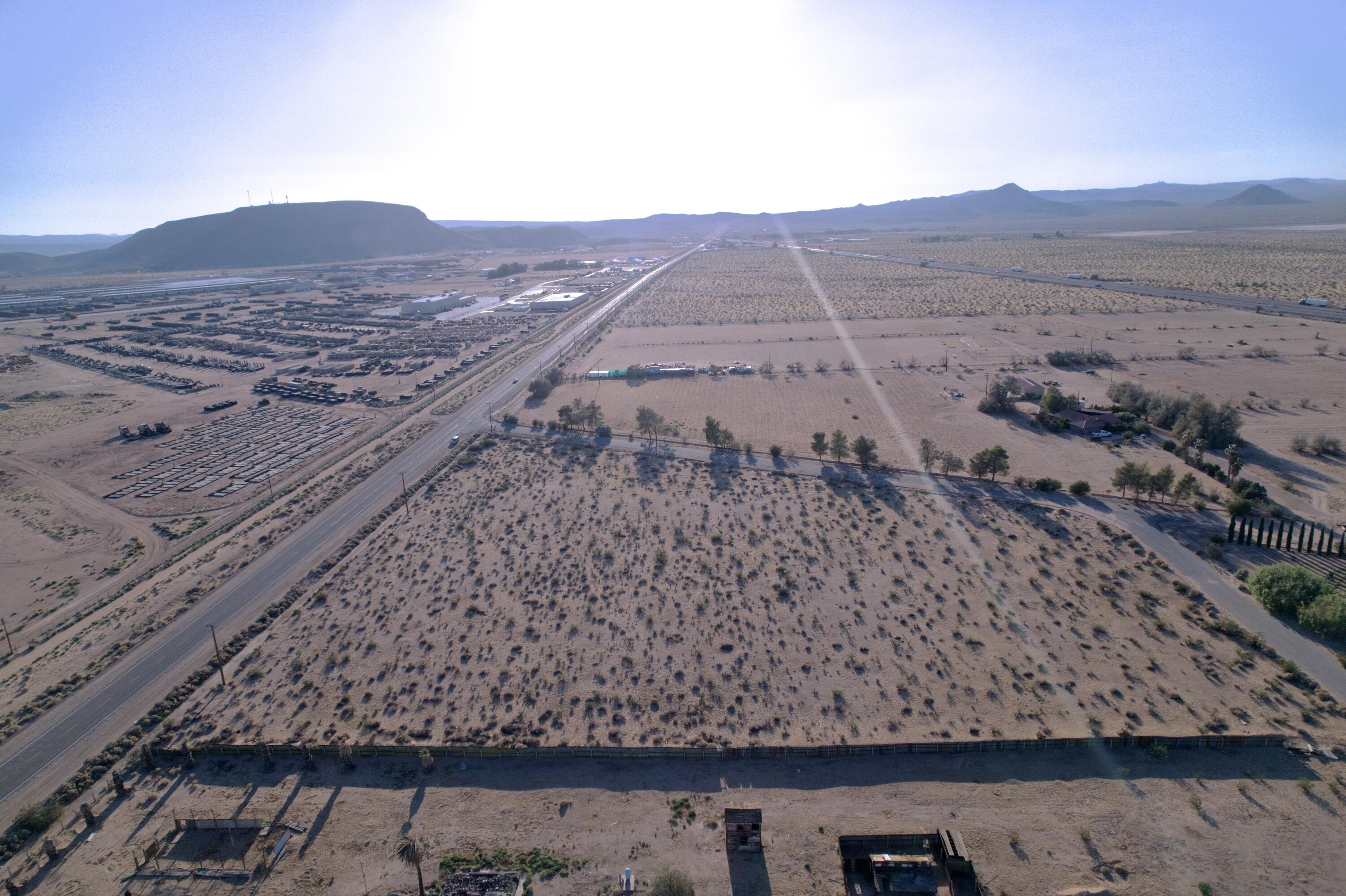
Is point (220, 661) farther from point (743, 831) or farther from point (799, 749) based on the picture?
point (799, 749)

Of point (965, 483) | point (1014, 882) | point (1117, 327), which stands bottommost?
point (1014, 882)

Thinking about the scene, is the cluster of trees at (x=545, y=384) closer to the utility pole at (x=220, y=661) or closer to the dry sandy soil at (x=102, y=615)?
the dry sandy soil at (x=102, y=615)

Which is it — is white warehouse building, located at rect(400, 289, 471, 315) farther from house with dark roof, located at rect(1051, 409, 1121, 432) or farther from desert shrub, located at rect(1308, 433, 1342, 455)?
desert shrub, located at rect(1308, 433, 1342, 455)

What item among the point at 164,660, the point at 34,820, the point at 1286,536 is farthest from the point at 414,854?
the point at 1286,536

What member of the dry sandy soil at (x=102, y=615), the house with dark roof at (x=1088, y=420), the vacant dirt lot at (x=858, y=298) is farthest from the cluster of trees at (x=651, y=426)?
the vacant dirt lot at (x=858, y=298)

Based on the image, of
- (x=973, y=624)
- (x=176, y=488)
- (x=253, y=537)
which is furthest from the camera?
(x=176, y=488)

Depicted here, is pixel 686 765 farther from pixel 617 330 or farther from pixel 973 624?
pixel 617 330

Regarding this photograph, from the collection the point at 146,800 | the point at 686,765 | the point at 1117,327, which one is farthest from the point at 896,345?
the point at 146,800
